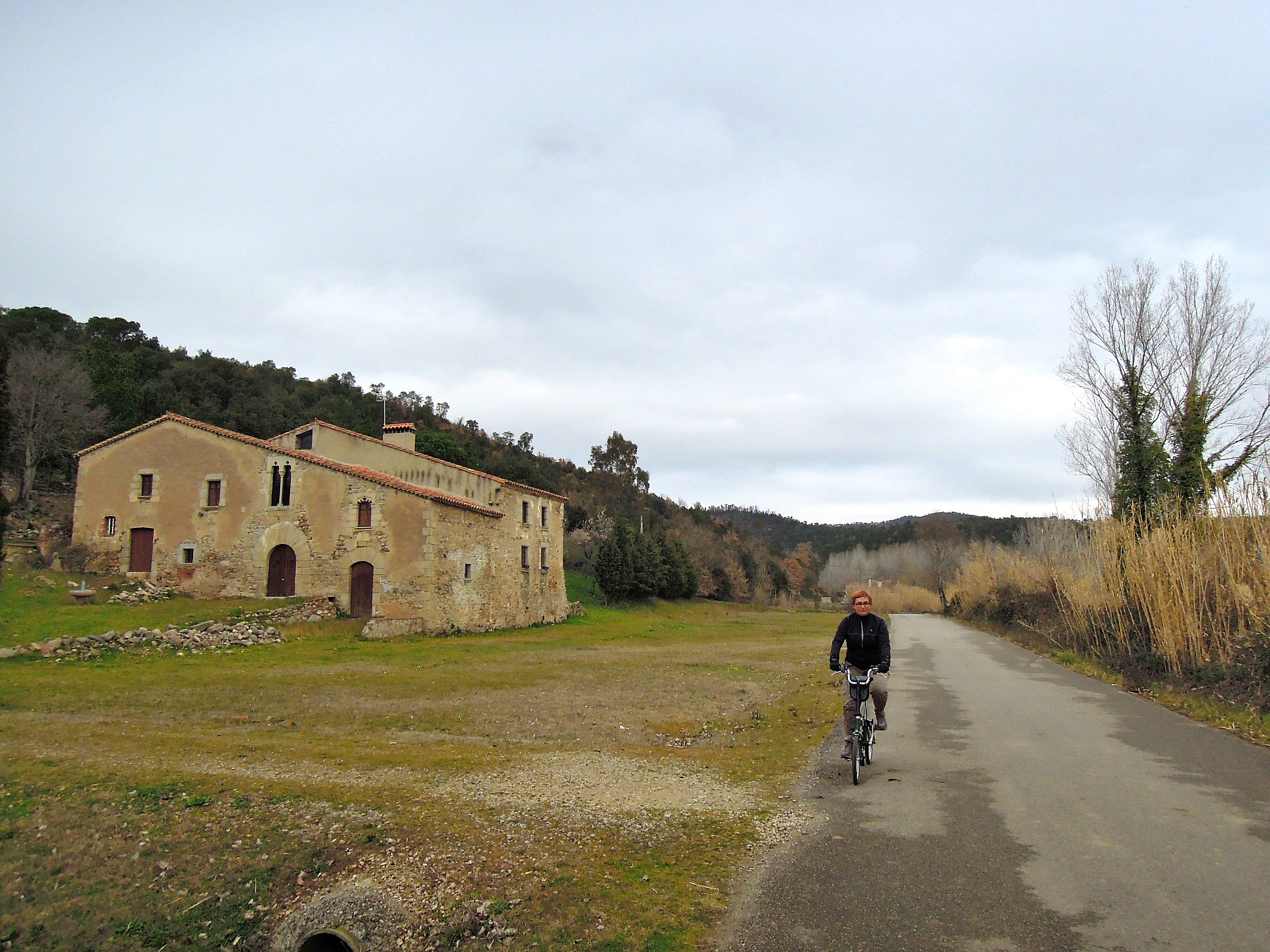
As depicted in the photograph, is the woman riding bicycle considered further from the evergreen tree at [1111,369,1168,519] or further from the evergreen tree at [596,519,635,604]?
the evergreen tree at [596,519,635,604]

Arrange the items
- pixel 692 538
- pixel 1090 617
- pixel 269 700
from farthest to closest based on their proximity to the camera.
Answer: pixel 692 538 < pixel 1090 617 < pixel 269 700

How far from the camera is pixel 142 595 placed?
25344 millimetres

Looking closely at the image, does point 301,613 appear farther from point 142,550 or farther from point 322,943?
point 322,943

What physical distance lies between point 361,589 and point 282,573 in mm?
3532

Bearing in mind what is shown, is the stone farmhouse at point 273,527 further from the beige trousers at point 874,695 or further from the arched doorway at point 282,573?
the beige trousers at point 874,695

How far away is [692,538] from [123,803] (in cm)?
7189

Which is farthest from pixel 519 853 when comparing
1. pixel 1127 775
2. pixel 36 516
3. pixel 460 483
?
pixel 36 516

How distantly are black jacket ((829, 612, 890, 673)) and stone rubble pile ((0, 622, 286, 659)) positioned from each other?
58.9ft

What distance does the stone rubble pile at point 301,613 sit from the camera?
953 inches

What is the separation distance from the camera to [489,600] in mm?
31141

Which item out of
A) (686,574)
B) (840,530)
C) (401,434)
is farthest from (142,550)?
(840,530)

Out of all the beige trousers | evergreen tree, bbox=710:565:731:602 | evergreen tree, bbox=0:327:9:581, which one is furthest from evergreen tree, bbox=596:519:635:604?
the beige trousers

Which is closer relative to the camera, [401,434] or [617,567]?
[401,434]

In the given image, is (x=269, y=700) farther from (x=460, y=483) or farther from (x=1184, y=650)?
(x=460, y=483)
